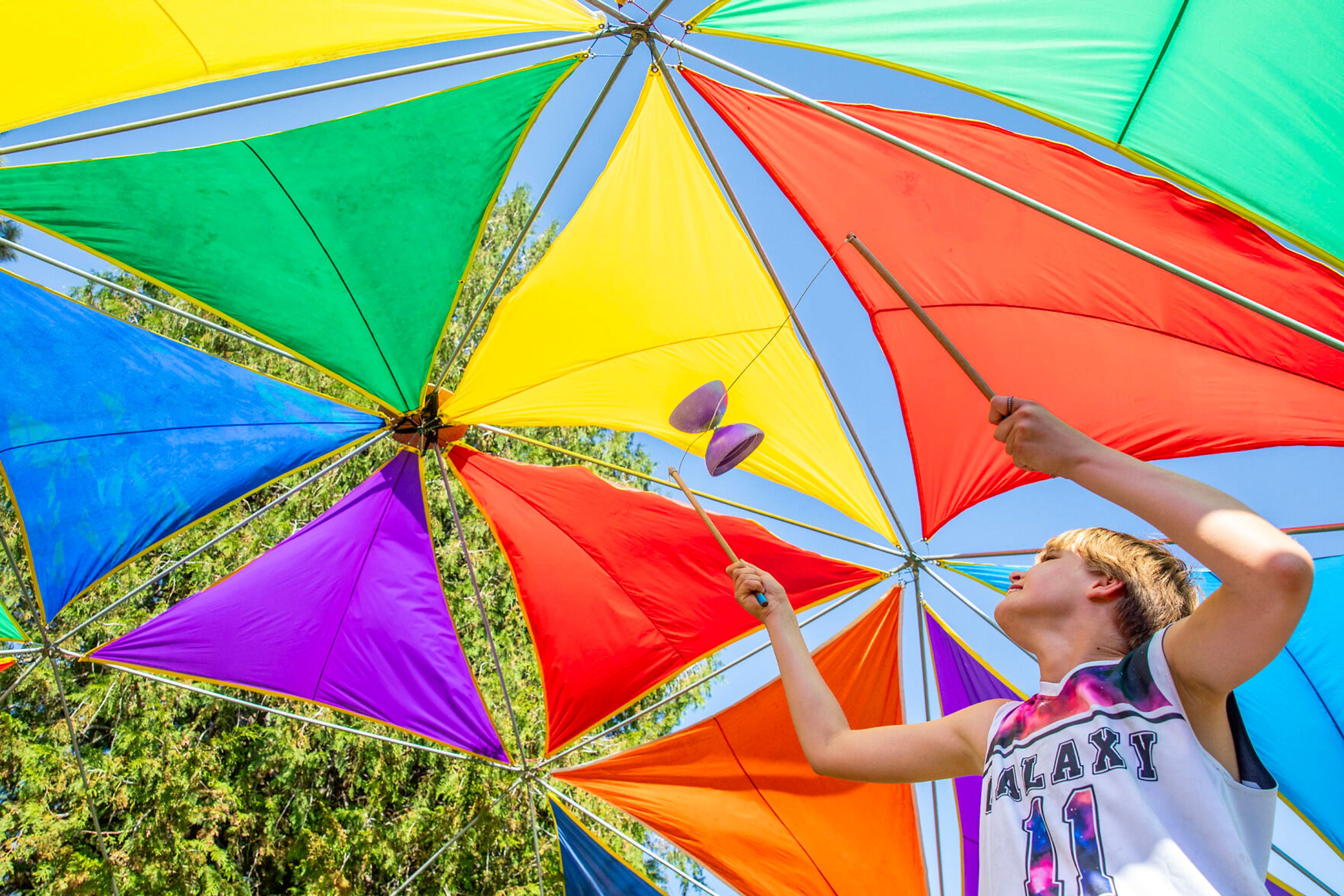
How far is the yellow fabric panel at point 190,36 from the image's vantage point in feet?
8.45

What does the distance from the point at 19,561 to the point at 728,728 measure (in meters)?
8.95

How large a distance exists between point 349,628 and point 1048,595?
389 cm

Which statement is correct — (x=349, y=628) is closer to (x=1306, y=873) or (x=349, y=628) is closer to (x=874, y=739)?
(x=874, y=739)

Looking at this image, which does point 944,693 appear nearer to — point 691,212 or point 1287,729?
point 1287,729

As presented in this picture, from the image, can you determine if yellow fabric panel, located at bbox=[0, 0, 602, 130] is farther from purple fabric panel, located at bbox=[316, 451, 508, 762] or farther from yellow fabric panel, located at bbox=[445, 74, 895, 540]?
purple fabric panel, located at bbox=[316, 451, 508, 762]

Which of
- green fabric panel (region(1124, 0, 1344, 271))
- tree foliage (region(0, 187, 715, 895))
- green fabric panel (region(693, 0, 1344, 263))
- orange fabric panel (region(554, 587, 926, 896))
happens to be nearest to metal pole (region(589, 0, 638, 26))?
green fabric panel (region(693, 0, 1344, 263))

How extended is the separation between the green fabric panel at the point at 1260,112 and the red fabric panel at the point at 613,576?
257 centimetres

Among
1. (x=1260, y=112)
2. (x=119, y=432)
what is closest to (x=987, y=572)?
→ (x=1260, y=112)

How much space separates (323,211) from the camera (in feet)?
10.8

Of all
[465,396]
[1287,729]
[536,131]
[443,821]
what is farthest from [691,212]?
[443,821]

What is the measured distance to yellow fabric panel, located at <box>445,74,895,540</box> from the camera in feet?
12.3

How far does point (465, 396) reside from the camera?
394cm

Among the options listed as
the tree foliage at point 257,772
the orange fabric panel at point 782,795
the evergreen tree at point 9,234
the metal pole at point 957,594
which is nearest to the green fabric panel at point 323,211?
the orange fabric panel at point 782,795

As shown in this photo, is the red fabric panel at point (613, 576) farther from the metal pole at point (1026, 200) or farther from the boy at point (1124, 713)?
the boy at point (1124, 713)
